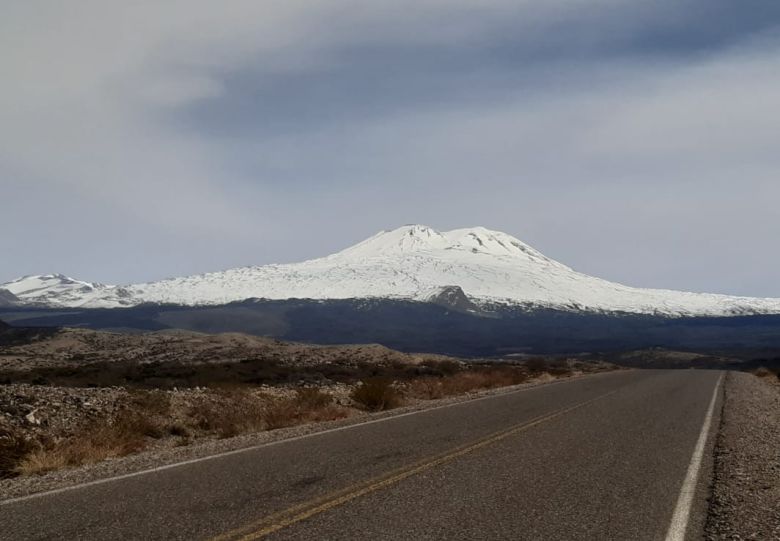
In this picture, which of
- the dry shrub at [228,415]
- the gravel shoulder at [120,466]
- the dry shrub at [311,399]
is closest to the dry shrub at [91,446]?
the gravel shoulder at [120,466]

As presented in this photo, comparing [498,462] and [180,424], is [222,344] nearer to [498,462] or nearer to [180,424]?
[180,424]

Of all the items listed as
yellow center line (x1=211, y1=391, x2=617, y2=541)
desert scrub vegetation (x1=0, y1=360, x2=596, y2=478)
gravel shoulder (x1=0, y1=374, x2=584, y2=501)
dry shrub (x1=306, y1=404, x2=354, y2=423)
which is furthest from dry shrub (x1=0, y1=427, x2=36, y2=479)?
dry shrub (x1=306, y1=404, x2=354, y2=423)

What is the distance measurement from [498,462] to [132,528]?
19.3 feet

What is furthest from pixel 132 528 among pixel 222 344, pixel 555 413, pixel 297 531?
pixel 222 344

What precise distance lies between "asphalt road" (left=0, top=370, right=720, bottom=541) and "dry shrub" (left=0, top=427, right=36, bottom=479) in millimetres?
2794

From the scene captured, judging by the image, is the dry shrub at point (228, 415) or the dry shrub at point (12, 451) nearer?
the dry shrub at point (12, 451)

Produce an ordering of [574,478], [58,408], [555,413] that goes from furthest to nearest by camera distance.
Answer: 1. [555,413]
2. [58,408]
3. [574,478]

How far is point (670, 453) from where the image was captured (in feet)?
41.5

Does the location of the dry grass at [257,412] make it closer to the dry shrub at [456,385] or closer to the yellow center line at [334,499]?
the yellow center line at [334,499]

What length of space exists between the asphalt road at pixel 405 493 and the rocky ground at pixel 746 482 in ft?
0.82

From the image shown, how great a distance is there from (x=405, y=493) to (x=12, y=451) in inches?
270

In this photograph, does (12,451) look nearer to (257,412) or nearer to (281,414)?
(281,414)

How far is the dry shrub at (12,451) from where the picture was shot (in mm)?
10953

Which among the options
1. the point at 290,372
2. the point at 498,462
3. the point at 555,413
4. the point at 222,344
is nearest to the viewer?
the point at 498,462
